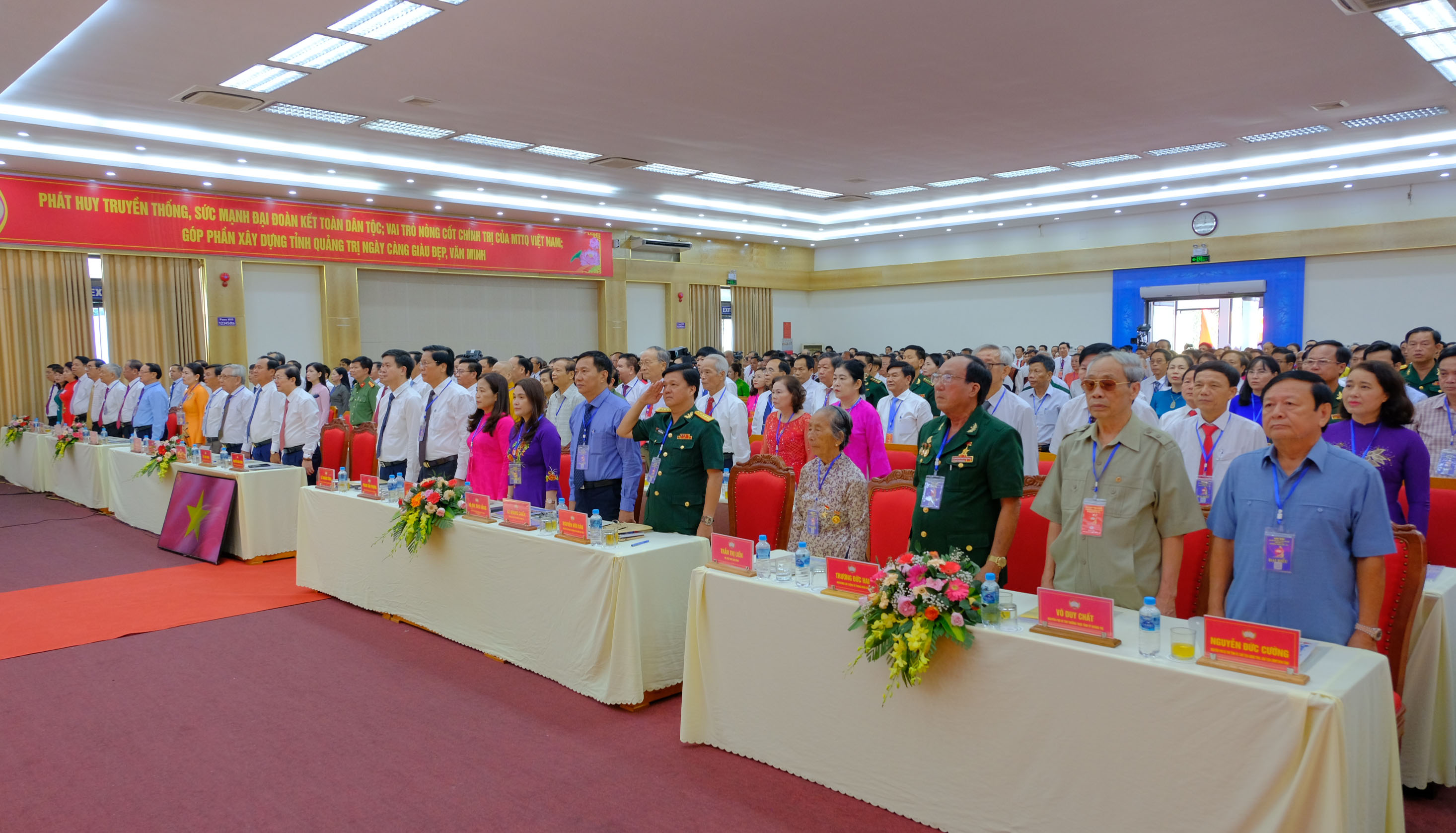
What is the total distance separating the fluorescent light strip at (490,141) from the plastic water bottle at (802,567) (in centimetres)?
823

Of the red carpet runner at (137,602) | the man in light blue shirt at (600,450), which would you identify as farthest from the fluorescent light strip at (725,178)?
A: the man in light blue shirt at (600,450)

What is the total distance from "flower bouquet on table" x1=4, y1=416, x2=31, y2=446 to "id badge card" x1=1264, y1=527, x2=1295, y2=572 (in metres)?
12.5

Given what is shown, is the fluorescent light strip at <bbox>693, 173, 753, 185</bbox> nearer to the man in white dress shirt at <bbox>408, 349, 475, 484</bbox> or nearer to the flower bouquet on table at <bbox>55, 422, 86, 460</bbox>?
the man in white dress shirt at <bbox>408, 349, 475, 484</bbox>

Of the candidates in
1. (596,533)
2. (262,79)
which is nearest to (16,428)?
(262,79)

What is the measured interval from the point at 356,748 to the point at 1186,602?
3035mm

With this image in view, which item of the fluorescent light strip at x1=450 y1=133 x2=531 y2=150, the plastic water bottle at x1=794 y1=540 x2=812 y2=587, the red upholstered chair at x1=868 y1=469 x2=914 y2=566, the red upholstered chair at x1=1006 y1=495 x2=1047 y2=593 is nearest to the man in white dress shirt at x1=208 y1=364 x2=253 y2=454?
the fluorescent light strip at x1=450 y1=133 x2=531 y2=150

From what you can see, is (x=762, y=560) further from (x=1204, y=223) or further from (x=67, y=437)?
(x=1204, y=223)

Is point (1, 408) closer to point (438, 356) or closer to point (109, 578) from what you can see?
point (109, 578)

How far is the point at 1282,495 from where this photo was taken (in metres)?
2.43

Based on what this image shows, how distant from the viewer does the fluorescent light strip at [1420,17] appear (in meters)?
6.22

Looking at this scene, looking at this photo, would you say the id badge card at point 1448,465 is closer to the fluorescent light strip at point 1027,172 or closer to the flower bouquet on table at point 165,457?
the flower bouquet on table at point 165,457

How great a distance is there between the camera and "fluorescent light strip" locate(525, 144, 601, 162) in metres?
10.5

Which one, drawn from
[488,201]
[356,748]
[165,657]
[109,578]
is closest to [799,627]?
[356,748]

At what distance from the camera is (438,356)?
5789mm
